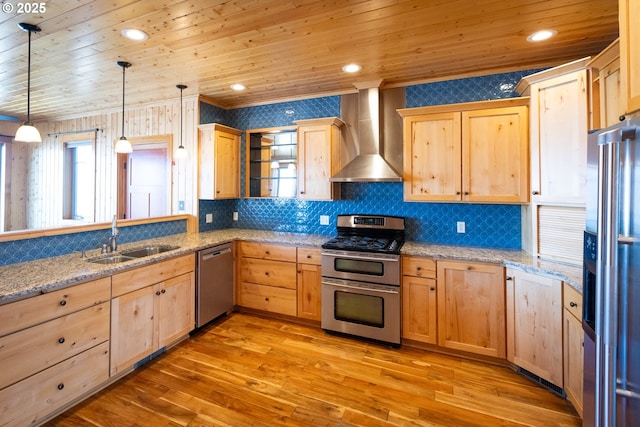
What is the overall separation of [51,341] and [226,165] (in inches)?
101

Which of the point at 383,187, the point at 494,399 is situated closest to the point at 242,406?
the point at 494,399

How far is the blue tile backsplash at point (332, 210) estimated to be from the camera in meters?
2.73

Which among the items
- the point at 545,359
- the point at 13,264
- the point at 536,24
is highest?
the point at 536,24

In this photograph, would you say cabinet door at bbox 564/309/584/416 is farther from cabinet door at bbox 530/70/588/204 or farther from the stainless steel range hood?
the stainless steel range hood

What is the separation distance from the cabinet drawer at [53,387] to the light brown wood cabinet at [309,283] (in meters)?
1.80

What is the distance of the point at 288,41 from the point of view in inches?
93.3

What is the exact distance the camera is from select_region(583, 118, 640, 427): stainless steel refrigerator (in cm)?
108

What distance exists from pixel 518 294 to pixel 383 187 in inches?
66.6

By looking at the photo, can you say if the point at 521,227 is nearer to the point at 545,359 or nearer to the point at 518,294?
the point at 518,294

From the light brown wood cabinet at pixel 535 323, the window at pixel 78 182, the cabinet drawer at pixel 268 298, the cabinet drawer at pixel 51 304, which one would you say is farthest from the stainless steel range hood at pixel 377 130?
the window at pixel 78 182

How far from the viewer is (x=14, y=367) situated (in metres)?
1.64

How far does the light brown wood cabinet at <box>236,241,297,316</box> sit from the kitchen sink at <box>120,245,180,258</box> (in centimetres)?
83

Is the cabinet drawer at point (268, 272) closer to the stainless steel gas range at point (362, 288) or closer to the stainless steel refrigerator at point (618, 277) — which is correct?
the stainless steel gas range at point (362, 288)

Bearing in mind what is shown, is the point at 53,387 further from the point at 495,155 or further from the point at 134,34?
the point at 495,155
